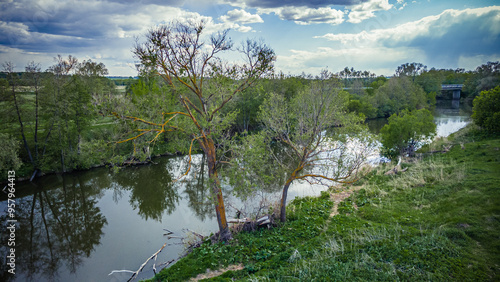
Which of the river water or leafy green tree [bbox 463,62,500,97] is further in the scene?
leafy green tree [bbox 463,62,500,97]

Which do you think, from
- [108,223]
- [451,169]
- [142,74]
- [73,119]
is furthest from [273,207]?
[73,119]

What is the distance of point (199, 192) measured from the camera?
68.5ft

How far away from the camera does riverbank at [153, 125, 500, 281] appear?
698 cm

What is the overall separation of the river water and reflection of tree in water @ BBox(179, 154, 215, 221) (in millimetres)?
72

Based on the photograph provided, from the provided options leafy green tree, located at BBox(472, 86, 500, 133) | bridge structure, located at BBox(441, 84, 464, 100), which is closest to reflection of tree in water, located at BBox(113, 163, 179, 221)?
leafy green tree, located at BBox(472, 86, 500, 133)

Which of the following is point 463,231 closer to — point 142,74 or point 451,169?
point 451,169

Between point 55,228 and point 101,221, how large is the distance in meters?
2.60

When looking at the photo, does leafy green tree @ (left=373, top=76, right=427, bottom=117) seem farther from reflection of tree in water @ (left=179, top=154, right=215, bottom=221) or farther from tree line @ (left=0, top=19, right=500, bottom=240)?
reflection of tree in water @ (left=179, top=154, right=215, bottom=221)

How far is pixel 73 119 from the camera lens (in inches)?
986

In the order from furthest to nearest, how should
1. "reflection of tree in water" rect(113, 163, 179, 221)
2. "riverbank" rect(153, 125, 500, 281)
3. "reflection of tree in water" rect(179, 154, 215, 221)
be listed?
1. "reflection of tree in water" rect(113, 163, 179, 221)
2. "reflection of tree in water" rect(179, 154, 215, 221)
3. "riverbank" rect(153, 125, 500, 281)

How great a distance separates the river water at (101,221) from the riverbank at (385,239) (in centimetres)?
309

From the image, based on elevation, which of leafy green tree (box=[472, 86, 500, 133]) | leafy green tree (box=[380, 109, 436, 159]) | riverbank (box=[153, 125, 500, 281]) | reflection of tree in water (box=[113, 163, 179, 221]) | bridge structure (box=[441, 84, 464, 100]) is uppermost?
bridge structure (box=[441, 84, 464, 100])

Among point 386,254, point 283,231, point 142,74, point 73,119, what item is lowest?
point 283,231

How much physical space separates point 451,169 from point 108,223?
22975mm
